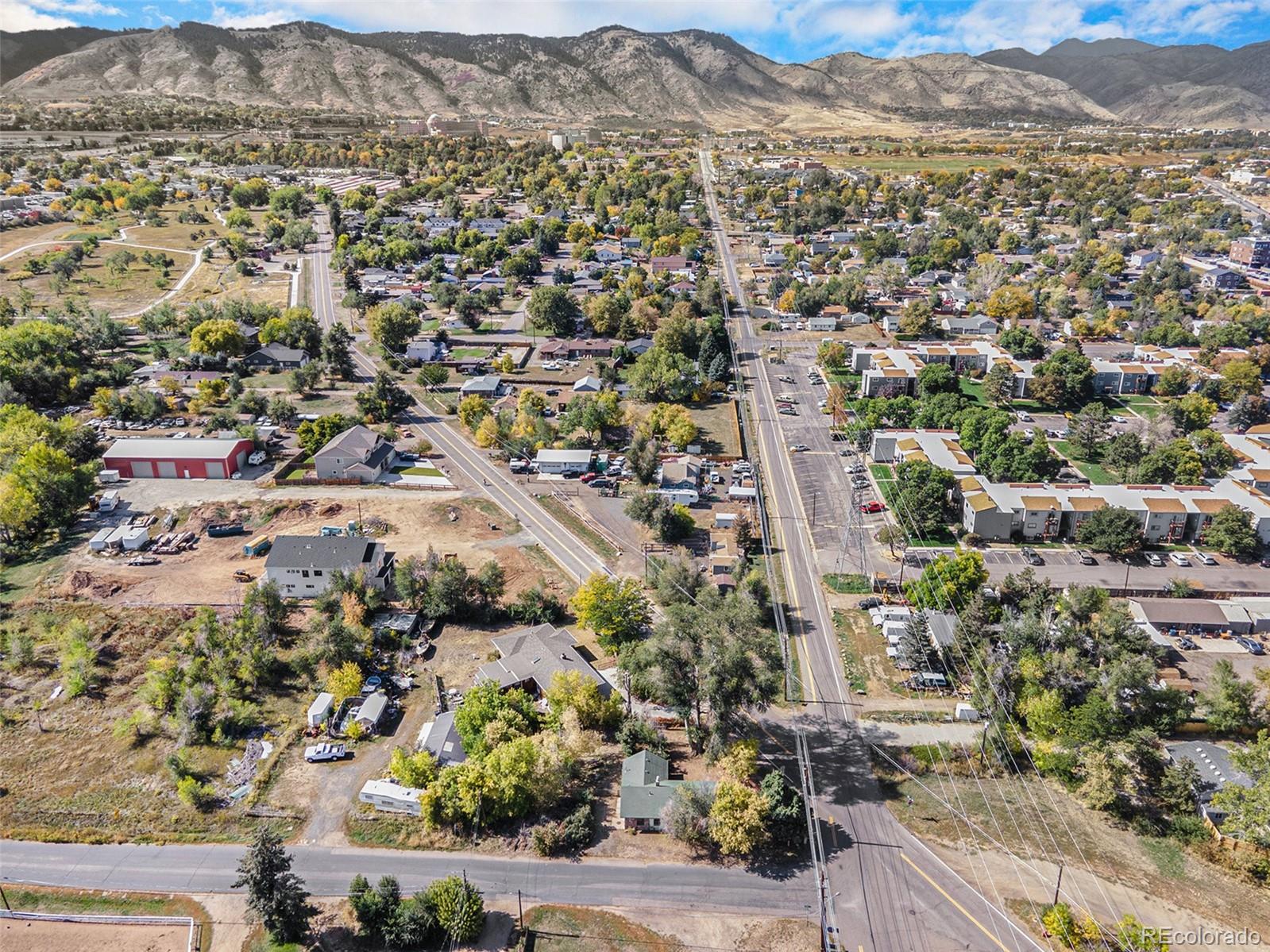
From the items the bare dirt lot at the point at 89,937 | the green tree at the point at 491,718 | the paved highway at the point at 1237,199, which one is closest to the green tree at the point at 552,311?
the green tree at the point at 491,718

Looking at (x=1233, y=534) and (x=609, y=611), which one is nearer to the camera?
(x=609, y=611)

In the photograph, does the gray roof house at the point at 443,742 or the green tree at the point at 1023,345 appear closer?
the gray roof house at the point at 443,742

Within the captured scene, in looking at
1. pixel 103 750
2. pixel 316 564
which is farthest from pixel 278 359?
pixel 103 750

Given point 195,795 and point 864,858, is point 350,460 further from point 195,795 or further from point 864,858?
point 864,858

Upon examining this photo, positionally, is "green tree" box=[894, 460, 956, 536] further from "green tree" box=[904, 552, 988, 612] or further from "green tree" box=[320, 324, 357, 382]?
"green tree" box=[320, 324, 357, 382]

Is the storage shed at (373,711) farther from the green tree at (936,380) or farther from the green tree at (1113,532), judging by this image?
the green tree at (936,380)

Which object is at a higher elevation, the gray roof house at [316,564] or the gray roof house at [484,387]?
the gray roof house at [484,387]
